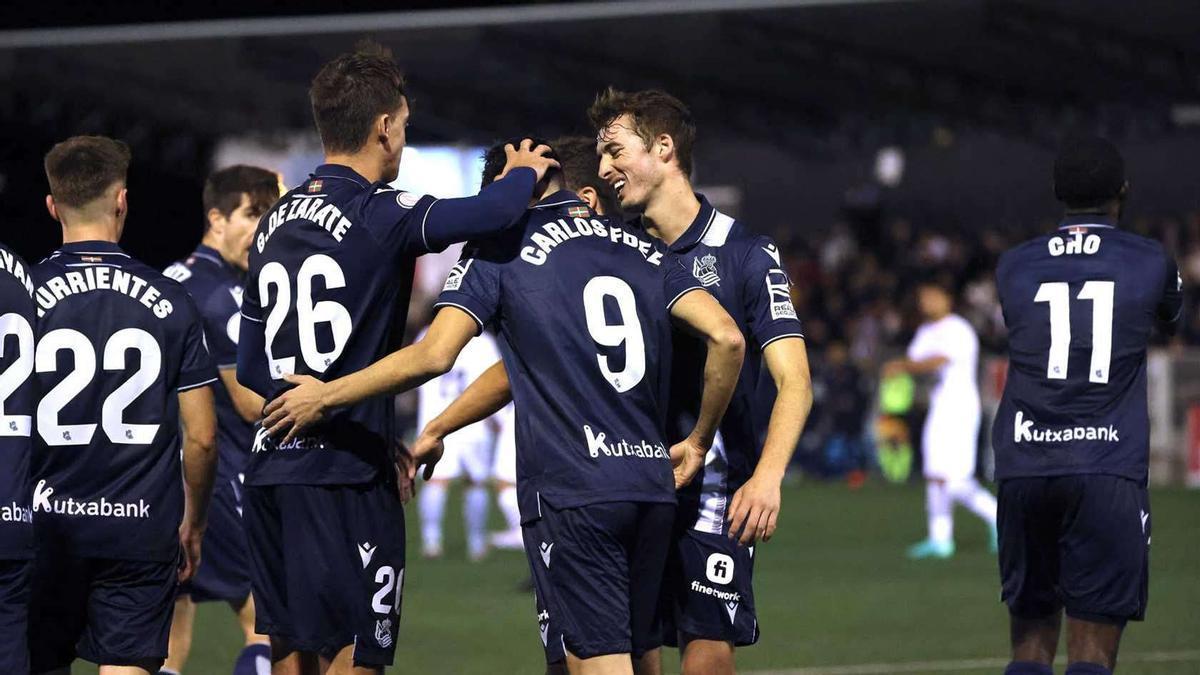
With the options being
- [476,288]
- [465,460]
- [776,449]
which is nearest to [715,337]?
[776,449]

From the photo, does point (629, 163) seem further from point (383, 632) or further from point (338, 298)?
point (383, 632)

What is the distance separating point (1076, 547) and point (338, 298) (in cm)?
284

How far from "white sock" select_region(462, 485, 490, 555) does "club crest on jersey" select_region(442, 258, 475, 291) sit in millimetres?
10462

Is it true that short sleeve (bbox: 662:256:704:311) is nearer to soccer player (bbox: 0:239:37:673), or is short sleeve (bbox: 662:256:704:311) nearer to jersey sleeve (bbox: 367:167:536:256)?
jersey sleeve (bbox: 367:167:536:256)

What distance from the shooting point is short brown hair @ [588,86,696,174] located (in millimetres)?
5902

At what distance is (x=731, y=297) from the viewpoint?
6.00m

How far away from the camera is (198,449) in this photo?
21.4 ft

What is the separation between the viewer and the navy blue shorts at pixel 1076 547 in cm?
648

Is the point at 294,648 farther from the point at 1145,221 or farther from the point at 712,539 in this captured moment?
the point at 1145,221

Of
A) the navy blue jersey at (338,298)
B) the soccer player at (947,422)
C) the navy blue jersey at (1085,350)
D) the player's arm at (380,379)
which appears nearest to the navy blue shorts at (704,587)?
the navy blue jersey at (338,298)

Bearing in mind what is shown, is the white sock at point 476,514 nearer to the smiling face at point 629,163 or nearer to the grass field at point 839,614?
the grass field at point 839,614

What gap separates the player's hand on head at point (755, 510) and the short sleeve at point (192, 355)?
2.12 metres

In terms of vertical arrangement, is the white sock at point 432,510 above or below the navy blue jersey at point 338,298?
below

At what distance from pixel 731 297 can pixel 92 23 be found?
22.4 m
